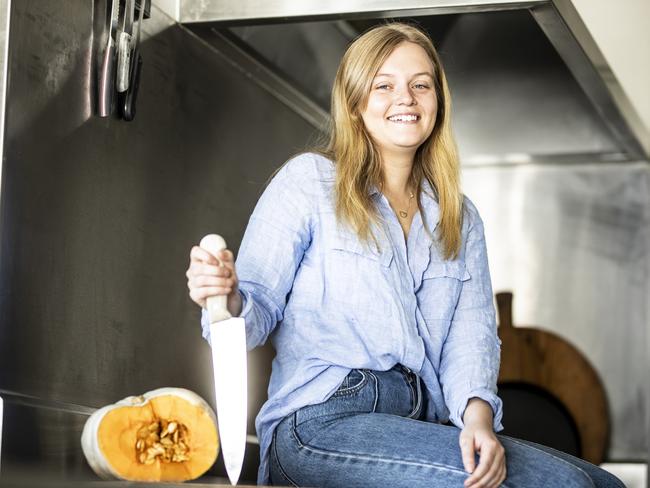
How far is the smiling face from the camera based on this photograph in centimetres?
155

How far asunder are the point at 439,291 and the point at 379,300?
117mm

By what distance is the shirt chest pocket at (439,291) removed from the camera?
1531 mm

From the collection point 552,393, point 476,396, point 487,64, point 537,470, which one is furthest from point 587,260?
point 537,470

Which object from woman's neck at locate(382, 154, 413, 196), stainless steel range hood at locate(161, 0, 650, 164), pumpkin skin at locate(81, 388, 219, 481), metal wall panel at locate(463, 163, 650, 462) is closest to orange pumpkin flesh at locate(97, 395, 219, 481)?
pumpkin skin at locate(81, 388, 219, 481)

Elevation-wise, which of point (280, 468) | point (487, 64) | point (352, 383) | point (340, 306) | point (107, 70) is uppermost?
point (487, 64)

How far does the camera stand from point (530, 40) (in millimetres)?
2727

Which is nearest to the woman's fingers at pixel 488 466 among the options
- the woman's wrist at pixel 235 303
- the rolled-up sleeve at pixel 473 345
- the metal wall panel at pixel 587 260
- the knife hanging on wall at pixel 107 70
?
the rolled-up sleeve at pixel 473 345

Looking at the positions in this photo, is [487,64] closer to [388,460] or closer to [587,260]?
[587,260]

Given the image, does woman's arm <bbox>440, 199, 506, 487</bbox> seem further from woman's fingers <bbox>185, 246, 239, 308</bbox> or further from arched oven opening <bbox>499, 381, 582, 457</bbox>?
arched oven opening <bbox>499, 381, 582, 457</bbox>

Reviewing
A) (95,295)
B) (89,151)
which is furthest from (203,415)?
(89,151)

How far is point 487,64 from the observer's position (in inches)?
115

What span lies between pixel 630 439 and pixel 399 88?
1802 mm

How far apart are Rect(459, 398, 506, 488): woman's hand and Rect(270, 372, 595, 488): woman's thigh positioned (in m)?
0.01

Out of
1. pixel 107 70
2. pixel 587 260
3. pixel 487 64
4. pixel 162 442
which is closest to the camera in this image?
pixel 162 442
